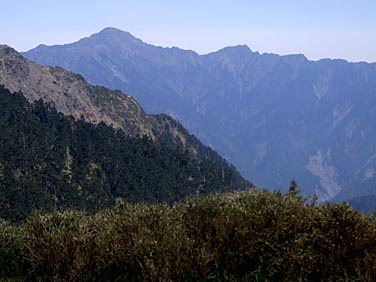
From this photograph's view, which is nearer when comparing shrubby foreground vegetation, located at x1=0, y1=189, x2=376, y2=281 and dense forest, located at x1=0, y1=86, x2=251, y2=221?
shrubby foreground vegetation, located at x1=0, y1=189, x2=376, y2=281

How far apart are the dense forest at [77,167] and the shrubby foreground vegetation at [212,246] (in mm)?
67400

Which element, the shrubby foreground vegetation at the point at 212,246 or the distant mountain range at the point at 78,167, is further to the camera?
the distant mountain range at the point at 78,167

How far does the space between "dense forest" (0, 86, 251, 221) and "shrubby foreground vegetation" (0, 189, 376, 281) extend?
67400 mm

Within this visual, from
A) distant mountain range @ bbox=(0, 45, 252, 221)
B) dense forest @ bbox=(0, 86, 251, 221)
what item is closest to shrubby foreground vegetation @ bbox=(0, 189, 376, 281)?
distant mountain range @ bbox=(0, 45, 252, 221)

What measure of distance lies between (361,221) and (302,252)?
1.14 metres

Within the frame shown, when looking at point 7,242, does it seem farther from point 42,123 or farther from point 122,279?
point 42,123

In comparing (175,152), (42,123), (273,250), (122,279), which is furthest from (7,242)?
(175,152)

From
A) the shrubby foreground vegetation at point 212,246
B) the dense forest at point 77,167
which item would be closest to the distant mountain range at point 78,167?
the dense forest at point 77,167

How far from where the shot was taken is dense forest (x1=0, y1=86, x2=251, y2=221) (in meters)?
83.7

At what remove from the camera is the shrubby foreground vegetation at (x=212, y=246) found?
21.9 feet

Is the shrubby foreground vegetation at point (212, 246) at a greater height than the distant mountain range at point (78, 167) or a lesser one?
greater

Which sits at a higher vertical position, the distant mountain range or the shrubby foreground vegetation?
the shrubby foreground vegetation

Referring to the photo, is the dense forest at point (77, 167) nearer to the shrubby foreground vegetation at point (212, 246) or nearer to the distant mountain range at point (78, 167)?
the distant mountain range at point (78, 167)

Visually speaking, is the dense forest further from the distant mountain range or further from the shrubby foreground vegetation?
the shrubby foreground vegetation
